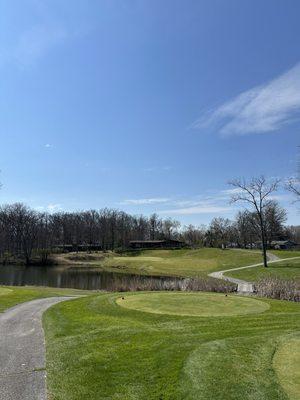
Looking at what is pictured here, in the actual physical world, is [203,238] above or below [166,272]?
above

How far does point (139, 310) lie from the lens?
1764 cm

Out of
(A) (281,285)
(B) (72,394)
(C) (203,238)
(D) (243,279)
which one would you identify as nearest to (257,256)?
(D) (243,279)

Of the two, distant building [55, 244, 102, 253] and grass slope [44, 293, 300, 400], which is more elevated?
distant building [55, 244, 102, 253]

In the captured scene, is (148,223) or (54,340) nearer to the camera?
(54,340)

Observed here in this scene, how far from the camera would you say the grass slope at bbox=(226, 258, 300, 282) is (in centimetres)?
4466

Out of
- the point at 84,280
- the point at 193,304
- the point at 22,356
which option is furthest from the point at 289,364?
the point at 84,280

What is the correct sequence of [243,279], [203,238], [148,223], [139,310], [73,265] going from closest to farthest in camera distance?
[139,310]
[243,279]
[73,265]
[203,238]
[148,223]

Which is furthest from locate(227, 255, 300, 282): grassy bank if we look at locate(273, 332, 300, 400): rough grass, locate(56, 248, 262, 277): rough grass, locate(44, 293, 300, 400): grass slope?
locate(273, 332, 300, 400): rough grass

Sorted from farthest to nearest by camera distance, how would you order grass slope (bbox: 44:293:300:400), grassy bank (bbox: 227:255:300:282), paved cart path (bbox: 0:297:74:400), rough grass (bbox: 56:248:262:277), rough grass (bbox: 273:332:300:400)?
rough grass (bbox: 56:248:262:277) < grassy bank (bbox: 227:255:300:282) < paved cart path (bbox: 0:297:74:400) < grass slope (bbox: 44:293:300:400) < rough grass (bbox: 273:332:300:400)

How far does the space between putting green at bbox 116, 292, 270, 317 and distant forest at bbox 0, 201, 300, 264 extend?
86.5 metres

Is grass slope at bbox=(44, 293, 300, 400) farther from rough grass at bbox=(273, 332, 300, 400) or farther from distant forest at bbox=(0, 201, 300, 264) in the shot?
distant forest at bbox=(0, 201, 300, 264)

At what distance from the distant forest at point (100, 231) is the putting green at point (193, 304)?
284 feet

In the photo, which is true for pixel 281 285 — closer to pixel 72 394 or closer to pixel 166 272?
pixel 72 394

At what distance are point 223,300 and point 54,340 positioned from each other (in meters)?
9.62
